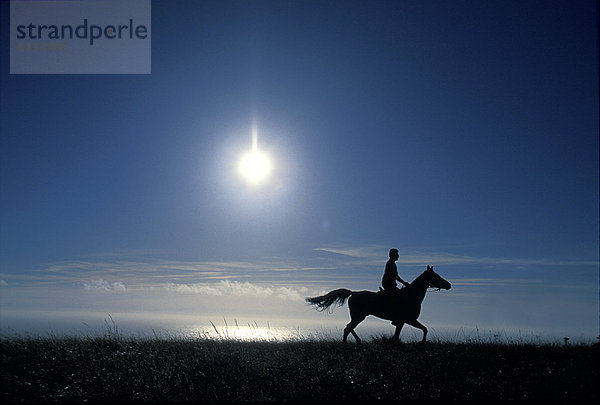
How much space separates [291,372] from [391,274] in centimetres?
641

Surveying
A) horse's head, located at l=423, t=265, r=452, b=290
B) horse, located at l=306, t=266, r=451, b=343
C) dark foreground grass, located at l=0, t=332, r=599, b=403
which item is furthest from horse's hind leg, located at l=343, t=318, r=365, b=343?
horse's head, located at l=423, t=265, r=452, b=290

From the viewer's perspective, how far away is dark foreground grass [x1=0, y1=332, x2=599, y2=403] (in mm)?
8078

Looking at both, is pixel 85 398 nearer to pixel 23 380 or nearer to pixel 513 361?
pixel 23 380

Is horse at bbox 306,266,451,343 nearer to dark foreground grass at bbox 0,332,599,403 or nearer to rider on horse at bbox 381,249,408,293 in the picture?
rider on horse at bbox 381,249,408,293

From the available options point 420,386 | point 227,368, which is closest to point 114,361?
point 227,368

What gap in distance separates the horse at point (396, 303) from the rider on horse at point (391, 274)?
0.59 ft

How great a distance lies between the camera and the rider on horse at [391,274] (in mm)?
14297

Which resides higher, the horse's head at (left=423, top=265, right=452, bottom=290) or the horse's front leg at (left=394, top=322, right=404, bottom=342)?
the horse's head at (left=423, top=265, right=452, bottom=290)

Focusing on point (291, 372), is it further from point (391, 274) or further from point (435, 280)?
point (435, 280)

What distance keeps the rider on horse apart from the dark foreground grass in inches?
101

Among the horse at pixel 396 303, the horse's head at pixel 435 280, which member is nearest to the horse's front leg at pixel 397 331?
the horse at pixel 396 303

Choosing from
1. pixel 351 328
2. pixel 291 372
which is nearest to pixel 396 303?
pixel 351 328

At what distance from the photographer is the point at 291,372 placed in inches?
361

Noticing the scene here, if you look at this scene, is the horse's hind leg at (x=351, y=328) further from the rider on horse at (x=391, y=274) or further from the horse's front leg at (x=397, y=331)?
the rider on horse at (x=391, y=274)
